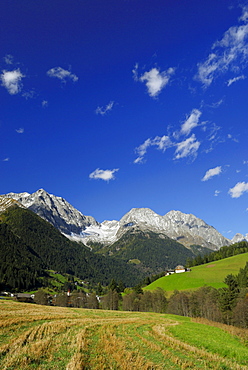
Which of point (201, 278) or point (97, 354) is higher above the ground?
point (201, 278)

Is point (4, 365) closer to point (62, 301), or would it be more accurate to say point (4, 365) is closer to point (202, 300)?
point (202, 300)

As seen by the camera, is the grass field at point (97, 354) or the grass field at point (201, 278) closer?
the grass field at point (97, 354)

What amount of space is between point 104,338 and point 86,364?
30.2ft

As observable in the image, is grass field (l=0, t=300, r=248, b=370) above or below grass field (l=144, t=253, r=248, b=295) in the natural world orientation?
below

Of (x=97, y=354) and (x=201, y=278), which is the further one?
(x=201, y=278)

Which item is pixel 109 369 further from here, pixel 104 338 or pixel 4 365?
pixel 104 338

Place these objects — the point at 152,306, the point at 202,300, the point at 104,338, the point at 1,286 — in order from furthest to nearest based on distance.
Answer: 1. the point at 1,286
2. the point at 152,306
3. the point at 202,300
4. the point at 104,338

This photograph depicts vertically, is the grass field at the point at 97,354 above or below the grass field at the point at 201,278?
below

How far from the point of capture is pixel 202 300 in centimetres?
9700

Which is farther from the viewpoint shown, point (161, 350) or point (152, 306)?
point (152, 306)

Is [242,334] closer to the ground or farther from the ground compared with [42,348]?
closer to the ground

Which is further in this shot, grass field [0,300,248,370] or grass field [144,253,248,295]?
grass field [144,253,248,295]

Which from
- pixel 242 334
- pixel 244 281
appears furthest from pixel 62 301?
pixel 242 334

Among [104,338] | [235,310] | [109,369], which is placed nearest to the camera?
[109,369]
